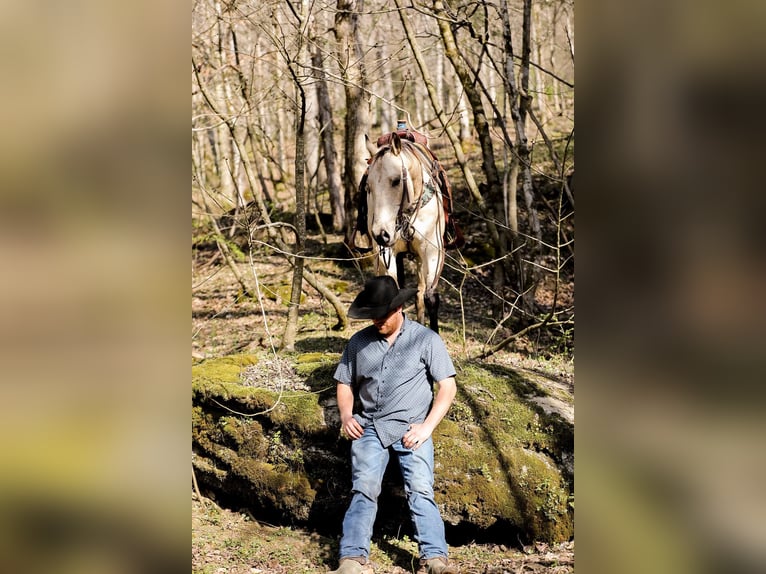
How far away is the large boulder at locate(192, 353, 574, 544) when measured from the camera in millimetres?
4434

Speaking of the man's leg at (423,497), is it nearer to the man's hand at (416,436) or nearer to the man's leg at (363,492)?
the man's hand at (416,436)

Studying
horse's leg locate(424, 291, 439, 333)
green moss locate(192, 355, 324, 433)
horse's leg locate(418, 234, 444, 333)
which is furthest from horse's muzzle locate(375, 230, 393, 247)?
green moss locate(192, 355, 324, 433)

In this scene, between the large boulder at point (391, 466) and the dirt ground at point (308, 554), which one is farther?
the large boulder at point (391, 466)

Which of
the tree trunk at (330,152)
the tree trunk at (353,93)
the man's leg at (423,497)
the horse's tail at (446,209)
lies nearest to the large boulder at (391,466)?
the man's leg at (423,497)

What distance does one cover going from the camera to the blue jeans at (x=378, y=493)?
4000 mm

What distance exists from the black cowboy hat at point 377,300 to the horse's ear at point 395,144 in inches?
60.4

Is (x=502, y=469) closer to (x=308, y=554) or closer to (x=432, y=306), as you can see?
(x=308, y=554)

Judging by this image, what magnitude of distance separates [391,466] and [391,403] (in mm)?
543

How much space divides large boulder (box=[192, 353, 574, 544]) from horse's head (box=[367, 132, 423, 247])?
4.19 feet

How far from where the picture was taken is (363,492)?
4172 mm

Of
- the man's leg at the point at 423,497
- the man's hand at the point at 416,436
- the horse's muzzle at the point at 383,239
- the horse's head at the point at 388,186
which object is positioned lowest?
the man's leg at the point at 423,497
